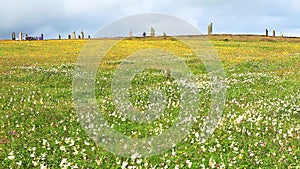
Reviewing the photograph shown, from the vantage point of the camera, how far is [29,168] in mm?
9977

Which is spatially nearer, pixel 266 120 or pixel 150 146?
pixel 150 146

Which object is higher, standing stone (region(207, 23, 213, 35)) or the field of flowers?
standing stone (region(207, 23, 213, 35))

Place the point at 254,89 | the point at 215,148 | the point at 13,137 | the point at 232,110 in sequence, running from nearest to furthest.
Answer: the point at 215,148 < the point at 13,137 < the point at 232,110 < the point at 254,89

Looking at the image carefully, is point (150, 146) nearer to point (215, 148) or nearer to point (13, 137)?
point (215, 148)

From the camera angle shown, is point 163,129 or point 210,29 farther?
point 210,29

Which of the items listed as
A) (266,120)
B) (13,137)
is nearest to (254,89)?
(266,120)

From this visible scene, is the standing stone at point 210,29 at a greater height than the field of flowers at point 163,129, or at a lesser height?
greater

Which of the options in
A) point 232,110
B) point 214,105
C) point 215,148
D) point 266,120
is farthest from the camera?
point 214,105

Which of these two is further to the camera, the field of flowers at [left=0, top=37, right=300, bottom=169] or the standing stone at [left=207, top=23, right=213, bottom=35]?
the standing stone at [left=207, top=23, right=213, bottom=35]

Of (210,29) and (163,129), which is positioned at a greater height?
(210,29)

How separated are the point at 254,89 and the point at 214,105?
16.2ft

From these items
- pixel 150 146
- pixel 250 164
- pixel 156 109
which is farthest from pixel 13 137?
pixel 250 164

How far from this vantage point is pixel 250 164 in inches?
390

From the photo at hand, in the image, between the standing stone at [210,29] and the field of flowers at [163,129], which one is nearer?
the field of flowers at [163,129]
